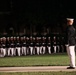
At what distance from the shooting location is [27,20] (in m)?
43.7

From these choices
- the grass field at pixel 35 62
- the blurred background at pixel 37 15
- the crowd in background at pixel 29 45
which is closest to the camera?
the grass field at pixel 35 62

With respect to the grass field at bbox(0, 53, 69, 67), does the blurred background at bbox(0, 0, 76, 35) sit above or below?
above

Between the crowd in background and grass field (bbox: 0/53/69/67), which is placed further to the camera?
the crowd in background

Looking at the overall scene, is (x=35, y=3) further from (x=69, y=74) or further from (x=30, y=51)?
(x=69, y=74)

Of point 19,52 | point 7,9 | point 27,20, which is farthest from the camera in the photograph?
point 7,9

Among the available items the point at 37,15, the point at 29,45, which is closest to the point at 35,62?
the point at 29,45

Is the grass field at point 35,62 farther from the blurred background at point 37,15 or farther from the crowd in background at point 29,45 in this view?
the blurred background at point 37,15

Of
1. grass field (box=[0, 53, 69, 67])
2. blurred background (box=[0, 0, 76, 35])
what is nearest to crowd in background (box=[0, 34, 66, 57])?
grass field (box=[0, 53, 69, 67])

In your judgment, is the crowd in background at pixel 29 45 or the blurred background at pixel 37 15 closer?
the crowd in background at pixel 29 45

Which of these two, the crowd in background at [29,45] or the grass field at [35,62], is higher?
the crowd in background at [29,45]

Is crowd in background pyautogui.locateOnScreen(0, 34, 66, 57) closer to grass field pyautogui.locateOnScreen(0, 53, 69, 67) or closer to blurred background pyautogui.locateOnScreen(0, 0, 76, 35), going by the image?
grass field pyautogui.locateOnScreen(0, 53, 69, 67)

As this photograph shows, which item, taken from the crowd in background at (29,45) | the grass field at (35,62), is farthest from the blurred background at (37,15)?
the grass field at (35,62)

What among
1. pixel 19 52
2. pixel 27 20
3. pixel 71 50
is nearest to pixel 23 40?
pixel 19 52

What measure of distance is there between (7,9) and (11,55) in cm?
2787
